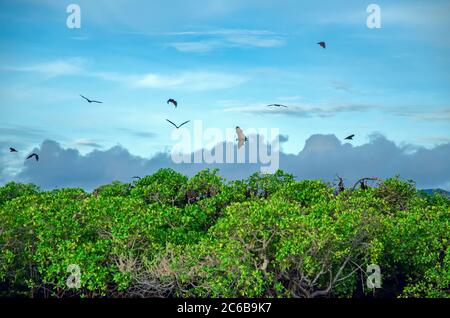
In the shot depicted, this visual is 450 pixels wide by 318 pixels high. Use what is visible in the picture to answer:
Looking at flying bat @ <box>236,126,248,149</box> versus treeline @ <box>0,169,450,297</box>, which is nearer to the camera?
treeline @ <box>0,169,450,297</box>

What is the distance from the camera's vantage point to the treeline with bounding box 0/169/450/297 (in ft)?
71.4

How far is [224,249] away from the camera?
71.2ft

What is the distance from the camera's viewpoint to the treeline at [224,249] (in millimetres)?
21766

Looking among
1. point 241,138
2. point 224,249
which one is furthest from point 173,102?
point 224,249

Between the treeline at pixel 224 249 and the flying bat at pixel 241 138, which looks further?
the flying bat at pixel 241 138

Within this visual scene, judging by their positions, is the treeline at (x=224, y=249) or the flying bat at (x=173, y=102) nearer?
the treeline at (x=224, y=249)

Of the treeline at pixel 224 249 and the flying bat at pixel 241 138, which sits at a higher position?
the flying bat at pixel 241 138

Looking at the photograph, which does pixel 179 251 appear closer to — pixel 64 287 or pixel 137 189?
pixel 64 287

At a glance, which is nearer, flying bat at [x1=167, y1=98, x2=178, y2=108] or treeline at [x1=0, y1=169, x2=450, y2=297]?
treeline at [x1=0, y1=169, x2=450, y2=297]

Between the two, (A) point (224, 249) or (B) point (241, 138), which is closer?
(A) point (224, 249)

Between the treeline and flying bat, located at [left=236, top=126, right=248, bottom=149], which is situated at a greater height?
flying bat, located at [left=236, top=126, right=248, bottom=149]

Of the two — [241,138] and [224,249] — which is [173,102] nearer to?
[241,138]
